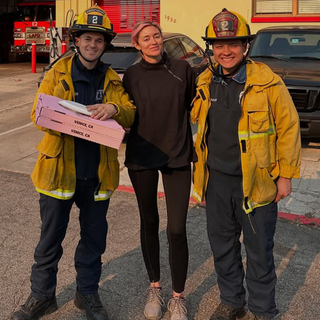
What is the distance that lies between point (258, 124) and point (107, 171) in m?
0.98

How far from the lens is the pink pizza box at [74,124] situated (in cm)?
266

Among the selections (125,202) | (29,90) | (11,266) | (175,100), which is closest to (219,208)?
(175,100)

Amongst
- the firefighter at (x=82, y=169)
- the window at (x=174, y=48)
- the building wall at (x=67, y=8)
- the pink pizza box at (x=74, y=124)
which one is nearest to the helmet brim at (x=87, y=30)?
the firefighter at (x=82, y=169)

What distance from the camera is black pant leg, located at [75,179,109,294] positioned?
3.02 meters

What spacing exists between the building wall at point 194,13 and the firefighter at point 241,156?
40.1 ft

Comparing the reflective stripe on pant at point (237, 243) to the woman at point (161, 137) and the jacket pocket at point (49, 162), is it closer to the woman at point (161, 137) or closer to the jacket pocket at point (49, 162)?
the woman at point (161, 137)

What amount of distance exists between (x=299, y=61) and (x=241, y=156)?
555cm

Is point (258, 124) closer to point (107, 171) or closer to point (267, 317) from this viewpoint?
point (107, 171)

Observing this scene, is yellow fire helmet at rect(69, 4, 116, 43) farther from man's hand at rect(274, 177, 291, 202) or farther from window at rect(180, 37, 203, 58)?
window at rect(180, 37, 203, 58)

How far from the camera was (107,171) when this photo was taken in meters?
3.01

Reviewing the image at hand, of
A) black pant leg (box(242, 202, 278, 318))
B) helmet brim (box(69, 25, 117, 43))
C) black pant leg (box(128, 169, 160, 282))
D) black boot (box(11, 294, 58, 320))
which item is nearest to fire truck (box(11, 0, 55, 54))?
helmet brim (box(69, 25, 117, 43))

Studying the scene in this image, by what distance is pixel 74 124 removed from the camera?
2.68 meters

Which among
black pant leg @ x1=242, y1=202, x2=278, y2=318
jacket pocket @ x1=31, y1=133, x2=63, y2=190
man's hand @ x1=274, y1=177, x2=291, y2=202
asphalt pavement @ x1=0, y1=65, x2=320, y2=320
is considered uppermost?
jacket pocket @ x1=31, y1=133, x2=63, y2=190

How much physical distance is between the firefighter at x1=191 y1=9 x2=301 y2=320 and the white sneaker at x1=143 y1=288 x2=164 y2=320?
37 centimetres
